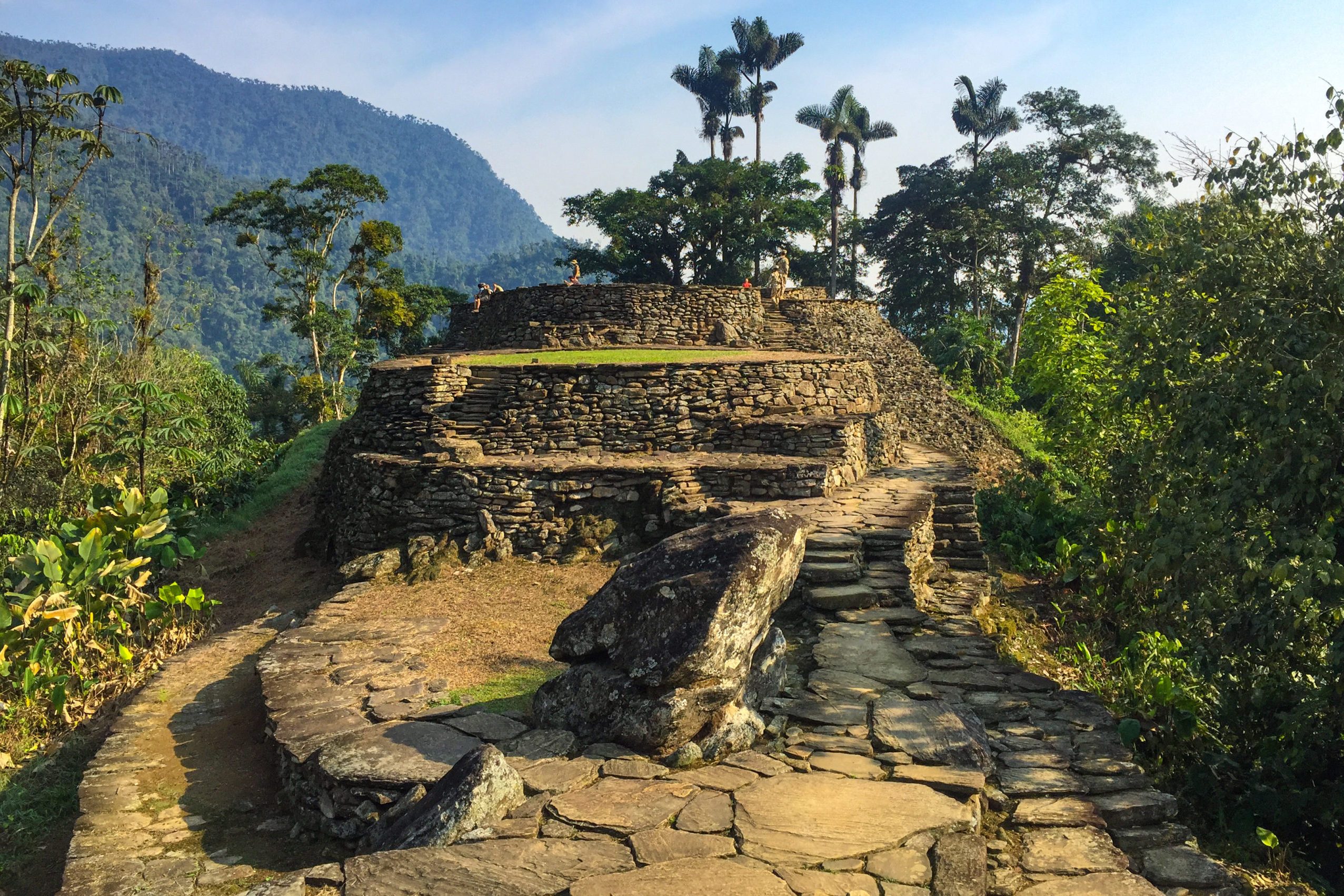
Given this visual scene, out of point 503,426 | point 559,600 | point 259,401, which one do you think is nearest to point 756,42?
point 259,401

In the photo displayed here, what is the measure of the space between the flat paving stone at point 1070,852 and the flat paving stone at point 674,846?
51.9 inches

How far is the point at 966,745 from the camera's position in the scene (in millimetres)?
4730

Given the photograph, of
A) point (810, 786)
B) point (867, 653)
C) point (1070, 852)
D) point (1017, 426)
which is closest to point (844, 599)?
point (867, 653)

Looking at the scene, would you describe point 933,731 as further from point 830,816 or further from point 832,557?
point 832,557

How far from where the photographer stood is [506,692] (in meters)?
6.08

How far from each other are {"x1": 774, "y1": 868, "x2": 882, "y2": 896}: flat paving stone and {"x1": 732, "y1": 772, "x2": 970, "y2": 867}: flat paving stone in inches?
2.6

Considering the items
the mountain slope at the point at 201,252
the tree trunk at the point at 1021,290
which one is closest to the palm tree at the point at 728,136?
the tree trunk at the point at 1021,290

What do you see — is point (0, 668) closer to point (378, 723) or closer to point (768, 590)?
point (378, 723)

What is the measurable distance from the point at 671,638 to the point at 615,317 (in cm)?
1488

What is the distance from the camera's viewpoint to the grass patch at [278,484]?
1561 centimetres

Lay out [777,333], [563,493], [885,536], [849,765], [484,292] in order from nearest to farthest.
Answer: [849,765]
[885,536]
[563,493]
[777,333]
[484,292]

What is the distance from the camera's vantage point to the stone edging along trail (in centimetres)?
375

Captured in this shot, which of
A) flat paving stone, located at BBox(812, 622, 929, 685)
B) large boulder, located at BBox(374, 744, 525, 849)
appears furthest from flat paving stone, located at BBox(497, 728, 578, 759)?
flat paving stone, located at BBox(812, 622, 929, 685)

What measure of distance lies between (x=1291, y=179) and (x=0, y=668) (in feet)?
32.2
